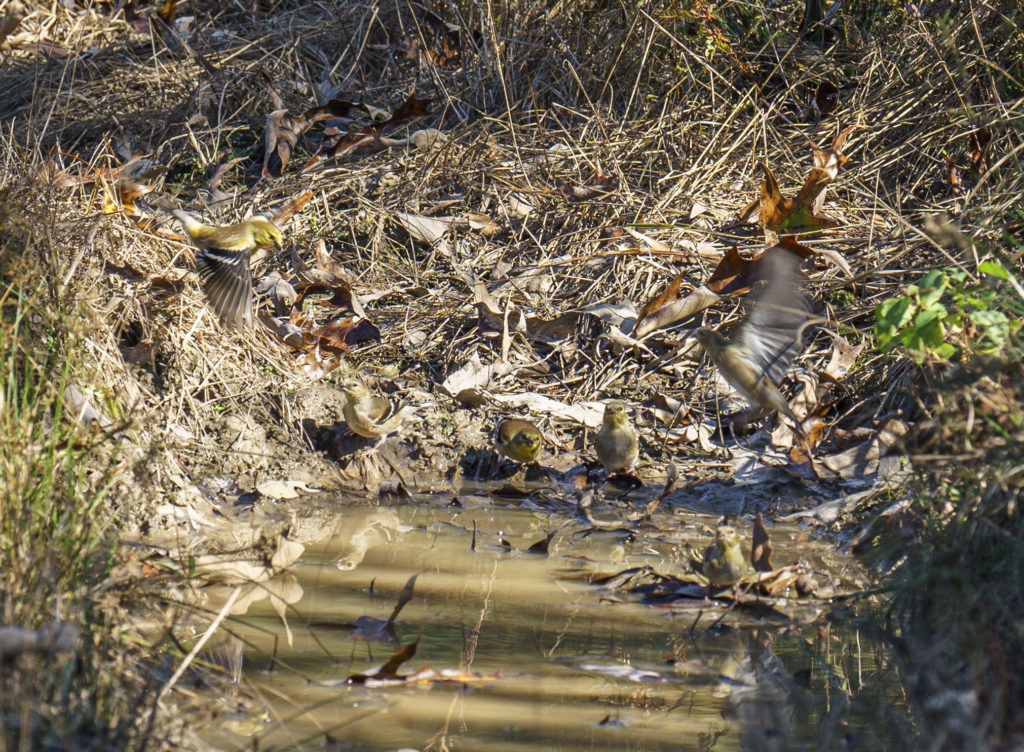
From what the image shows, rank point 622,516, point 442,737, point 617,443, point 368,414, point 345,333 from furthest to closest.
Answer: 1. point 345,333
2. point 368,414
3. point 617,443
4. point 622,516
5. point 442,737

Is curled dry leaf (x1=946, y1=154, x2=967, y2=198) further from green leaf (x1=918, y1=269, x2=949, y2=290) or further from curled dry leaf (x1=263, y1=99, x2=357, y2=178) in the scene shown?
curled dry leaf (x1=263, y1=99, x2=357, y2=178)

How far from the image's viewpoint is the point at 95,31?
9258 millimetres

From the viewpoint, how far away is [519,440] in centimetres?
512

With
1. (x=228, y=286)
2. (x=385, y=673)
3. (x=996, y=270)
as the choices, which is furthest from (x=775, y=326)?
(x=385, y=673)

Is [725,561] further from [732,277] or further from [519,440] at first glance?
[732,277]

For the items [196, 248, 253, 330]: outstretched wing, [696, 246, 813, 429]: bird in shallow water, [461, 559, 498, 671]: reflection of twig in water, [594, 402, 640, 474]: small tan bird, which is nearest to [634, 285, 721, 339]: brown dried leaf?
[696, 246, 813, 429]: bird in shallow water

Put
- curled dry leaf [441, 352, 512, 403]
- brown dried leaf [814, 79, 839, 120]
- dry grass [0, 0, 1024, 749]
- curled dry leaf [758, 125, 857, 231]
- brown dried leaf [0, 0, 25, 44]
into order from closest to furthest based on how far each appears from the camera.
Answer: dry grass [0, 0, 1024, 749] < curled dry leaf [441, 352, 512, 403] < curled dry leaf [758, 125, 857, 231] < brown dried leaf [814, 79, 839, 120] < brown dried leaf [0, 0, 25, 44]

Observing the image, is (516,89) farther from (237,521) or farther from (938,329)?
(938,329)

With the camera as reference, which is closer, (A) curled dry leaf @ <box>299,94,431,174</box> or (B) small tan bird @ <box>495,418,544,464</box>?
(B) small tan bird @ <box>495,418,544,464</box>

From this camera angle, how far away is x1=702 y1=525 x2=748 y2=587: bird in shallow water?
372cm

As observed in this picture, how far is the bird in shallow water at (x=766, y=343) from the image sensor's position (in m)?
4.90

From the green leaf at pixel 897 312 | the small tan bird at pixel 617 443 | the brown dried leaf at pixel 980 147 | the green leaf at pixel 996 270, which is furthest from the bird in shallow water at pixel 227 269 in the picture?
the brown dried leaf at pixel 980 147

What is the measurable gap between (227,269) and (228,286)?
90 millimetres

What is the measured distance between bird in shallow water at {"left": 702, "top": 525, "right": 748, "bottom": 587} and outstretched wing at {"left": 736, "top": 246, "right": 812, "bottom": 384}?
4.34ft
